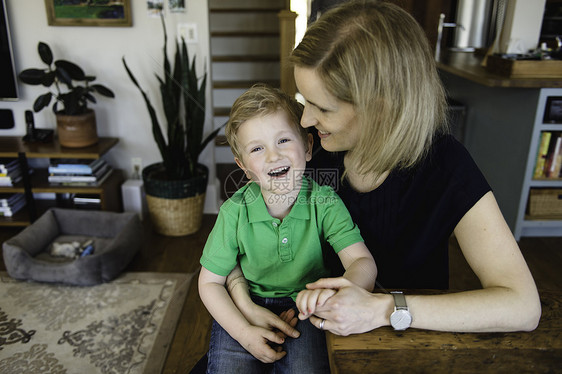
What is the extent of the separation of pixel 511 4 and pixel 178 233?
2.65 m

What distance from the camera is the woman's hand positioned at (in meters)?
0.86

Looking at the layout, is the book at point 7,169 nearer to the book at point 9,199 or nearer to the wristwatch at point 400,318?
the book at point 9,199

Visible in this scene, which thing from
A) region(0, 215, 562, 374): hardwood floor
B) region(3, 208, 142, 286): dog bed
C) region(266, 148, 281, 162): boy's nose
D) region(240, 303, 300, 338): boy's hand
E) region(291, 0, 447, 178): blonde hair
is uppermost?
region(291, 0, 447, 178): blonde hair

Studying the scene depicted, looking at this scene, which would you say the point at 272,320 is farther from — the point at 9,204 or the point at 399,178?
the point at 9,204

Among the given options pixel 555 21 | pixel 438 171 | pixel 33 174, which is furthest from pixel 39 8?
pixel 555 21

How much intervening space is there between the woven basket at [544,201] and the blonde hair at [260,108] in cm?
237

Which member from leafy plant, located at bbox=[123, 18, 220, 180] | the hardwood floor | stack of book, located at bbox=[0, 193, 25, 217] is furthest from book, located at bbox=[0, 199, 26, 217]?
leafy plant, located at bbox=[123, 18, 220, 180]

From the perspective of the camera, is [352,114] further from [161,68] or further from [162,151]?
[161,68]

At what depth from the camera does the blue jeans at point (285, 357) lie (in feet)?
3.66

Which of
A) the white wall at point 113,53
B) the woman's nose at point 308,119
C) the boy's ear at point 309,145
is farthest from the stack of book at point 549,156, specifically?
the woman's nose at point 308,119

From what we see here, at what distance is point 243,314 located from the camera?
1200 millimetres

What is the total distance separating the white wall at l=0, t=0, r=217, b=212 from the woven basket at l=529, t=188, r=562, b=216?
212cm

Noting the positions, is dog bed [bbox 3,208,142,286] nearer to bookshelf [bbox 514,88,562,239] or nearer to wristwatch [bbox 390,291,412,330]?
wristwatch [bbox 390,291,412,330]

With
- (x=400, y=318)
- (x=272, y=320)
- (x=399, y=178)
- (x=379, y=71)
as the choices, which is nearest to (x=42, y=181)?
(x=272, y=320)
